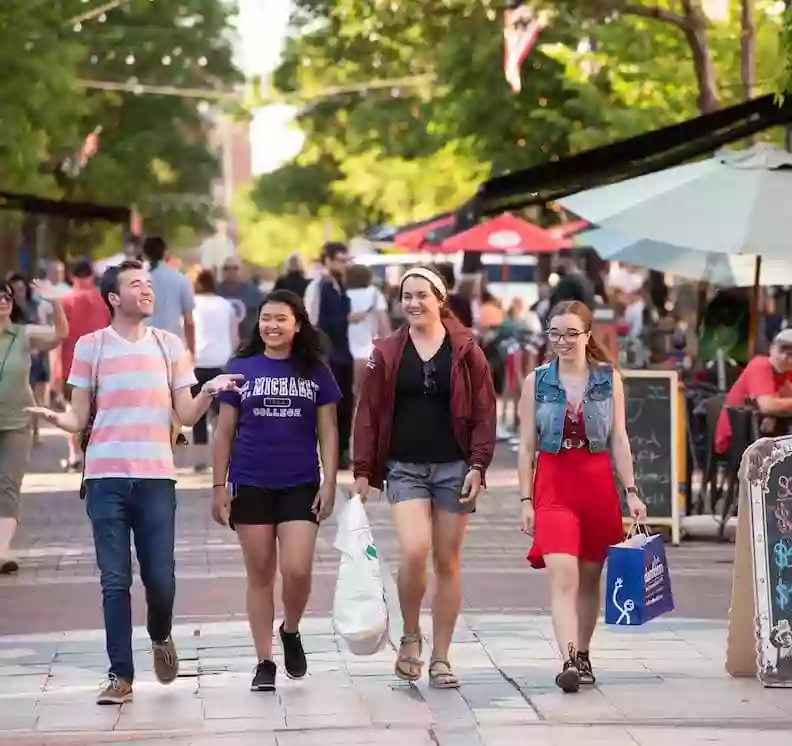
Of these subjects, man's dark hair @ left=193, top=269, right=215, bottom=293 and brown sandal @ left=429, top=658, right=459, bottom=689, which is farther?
man's dark hair @ left=193, top=269, right=215, bottom=293

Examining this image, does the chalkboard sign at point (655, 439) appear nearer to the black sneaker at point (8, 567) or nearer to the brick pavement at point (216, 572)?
the brick pavement at point (216, 572)

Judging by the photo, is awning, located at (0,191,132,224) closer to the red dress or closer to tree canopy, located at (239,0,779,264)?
tree canopy, located at (239,0,779,264)

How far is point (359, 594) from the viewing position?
861 centimetres

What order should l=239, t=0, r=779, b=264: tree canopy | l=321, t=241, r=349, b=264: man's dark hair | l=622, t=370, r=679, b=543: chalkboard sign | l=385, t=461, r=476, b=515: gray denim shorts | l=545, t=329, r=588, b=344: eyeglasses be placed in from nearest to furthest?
l=385, t=461, r=476, b=515: gray denim shorts
l=545, t=329, r=588, b=344: eyeglasses
l=622, t=370, r=679, b=543: chalkboard sign
l=321, t=241, r=349, b=264: man's dark hair
l=239, t=0, r=779, b=264: tree canopy

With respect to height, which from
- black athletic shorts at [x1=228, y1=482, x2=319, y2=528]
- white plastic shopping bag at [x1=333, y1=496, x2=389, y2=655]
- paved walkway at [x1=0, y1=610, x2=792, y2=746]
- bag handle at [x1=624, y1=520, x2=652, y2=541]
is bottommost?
paved walkway at [x1=0, y1=610, x2=792, y2=746]

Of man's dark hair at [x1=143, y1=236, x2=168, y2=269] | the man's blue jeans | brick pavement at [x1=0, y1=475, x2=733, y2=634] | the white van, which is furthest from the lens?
the white van

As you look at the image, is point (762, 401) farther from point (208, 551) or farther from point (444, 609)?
point (444, 609)

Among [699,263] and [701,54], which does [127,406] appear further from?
[701,54]

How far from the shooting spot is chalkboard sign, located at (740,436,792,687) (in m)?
8.80

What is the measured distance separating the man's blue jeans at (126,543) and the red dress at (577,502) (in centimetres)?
149

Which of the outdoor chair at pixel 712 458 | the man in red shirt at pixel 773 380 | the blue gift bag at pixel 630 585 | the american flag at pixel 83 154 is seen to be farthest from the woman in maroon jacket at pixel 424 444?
the american flag at pixel 83 154

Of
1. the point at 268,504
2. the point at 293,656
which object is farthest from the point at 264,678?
the point at 268,504

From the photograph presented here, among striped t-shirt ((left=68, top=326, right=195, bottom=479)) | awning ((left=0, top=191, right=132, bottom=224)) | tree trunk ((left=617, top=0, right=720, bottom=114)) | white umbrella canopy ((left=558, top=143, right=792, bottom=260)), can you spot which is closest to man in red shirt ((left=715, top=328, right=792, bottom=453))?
white umbrella canopy ((left=558, top=143, right=792, bottom=260))

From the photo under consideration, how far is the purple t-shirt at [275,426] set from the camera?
860 centimetres
